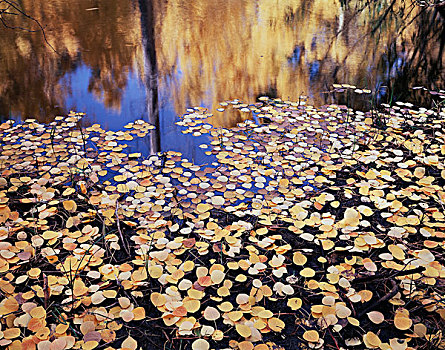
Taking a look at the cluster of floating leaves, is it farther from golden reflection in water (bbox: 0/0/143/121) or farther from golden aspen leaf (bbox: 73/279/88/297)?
golden reflection in water (bbox: 0/0/143/121)

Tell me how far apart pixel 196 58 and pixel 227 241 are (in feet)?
10.0

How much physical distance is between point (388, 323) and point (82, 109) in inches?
108

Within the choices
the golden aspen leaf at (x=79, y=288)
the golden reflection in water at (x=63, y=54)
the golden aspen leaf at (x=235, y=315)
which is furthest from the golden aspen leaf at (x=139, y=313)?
the golden reflection in water at (x=63, y=54)

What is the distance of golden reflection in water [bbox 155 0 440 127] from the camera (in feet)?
12.3

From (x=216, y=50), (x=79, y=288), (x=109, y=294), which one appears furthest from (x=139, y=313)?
(x=216, y=50)

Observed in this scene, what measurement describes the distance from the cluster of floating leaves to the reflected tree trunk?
19cm

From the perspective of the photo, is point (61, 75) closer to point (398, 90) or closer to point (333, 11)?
point (398, 90)

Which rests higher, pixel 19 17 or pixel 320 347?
pixel 19 17

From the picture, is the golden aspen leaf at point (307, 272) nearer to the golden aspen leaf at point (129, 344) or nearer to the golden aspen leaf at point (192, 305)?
the golden aspen leaf at point (192, 305)

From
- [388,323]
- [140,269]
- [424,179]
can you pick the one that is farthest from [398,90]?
[140,269]

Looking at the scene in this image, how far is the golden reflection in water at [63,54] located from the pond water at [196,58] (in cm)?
1

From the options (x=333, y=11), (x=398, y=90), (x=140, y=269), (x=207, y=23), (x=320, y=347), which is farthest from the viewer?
(x=333, y=11)

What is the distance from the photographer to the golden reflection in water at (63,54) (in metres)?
3.47

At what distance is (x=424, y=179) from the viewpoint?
232 centimetres
